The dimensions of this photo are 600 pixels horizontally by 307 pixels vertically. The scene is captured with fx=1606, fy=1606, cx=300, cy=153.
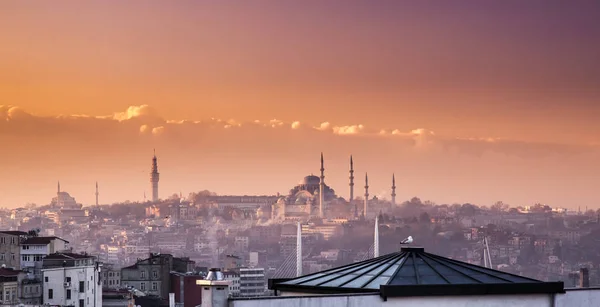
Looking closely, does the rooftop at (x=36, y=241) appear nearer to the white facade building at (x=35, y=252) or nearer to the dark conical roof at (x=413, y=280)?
the white facade building at (x=35, y=252)

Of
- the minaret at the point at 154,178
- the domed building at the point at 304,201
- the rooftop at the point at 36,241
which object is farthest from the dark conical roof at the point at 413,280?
the domed building at the point at 304,201

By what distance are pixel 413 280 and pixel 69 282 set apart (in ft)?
116

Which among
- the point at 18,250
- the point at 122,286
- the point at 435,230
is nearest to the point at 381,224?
the point at 435,230

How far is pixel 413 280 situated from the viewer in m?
7.61

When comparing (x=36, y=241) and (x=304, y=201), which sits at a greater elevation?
(x=304, y=201)

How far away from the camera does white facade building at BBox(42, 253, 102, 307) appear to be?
1629 inches

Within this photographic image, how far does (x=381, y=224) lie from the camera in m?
119

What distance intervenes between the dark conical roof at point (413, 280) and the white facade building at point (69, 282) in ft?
110

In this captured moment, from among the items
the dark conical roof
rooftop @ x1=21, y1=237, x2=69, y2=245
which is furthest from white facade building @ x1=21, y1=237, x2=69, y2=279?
the dark conical roof

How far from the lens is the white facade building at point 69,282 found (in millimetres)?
41375

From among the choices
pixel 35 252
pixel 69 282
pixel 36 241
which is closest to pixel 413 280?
pixel 69 282

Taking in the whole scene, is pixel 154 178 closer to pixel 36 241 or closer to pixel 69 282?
pixel 36 241

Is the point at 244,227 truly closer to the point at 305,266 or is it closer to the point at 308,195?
the point at 308,195

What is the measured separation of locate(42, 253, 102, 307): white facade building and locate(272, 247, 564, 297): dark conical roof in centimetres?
3353
